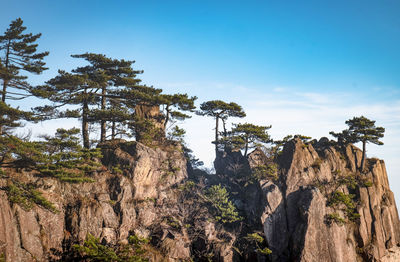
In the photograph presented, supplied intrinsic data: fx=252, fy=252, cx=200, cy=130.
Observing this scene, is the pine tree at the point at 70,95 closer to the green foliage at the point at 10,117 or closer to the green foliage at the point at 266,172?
the green foliage at the point at 10,117

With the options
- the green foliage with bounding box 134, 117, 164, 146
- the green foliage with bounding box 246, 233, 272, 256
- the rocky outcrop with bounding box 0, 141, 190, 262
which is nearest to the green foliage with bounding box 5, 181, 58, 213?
the rocky outcrop with bounding box 0, 141, 190, 262

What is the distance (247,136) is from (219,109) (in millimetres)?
6487

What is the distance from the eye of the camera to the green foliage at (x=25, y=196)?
20609 millimetres

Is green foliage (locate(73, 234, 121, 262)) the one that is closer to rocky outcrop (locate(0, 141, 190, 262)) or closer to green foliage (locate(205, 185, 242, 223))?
rocky outcrop (locate(0, 141, 190, 262))

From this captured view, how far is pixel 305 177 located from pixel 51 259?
29.6 meters

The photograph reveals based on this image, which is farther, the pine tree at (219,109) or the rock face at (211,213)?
the pine tree at (219,109)

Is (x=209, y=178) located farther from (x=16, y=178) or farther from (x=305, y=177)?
(x=16, y=178)

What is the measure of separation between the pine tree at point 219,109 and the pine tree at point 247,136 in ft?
9.45

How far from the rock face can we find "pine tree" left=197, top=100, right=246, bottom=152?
7.12m

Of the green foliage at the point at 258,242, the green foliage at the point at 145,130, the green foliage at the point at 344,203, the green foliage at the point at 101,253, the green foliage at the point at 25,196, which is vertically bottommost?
the green foliage at the point at 258,242

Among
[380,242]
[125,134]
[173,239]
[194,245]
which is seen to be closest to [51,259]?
[173,239]

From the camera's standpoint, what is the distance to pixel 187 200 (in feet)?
104

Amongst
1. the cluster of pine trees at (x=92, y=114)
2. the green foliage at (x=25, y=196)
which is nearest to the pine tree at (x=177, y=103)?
the cluster of pine trees at (x=92, y=114)

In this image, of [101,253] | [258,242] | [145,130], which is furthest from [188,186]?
[101,253]
